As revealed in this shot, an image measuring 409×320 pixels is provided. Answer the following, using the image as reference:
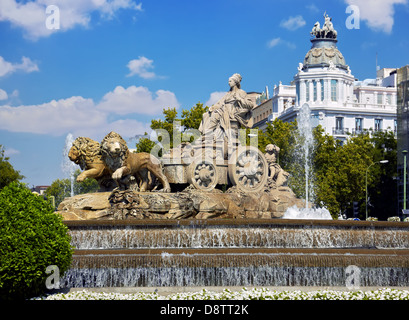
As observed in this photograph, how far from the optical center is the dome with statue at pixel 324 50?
8586 cm

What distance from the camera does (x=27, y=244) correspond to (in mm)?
11391

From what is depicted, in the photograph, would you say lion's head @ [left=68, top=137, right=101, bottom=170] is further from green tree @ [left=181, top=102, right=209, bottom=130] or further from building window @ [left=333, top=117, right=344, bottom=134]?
building window @ [left=333, top=117, right=344, bottom=134]

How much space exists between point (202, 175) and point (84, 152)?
375 centimetres

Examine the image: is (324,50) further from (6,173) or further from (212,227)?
(212,227)

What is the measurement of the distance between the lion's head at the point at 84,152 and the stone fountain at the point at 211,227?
1.2 inches

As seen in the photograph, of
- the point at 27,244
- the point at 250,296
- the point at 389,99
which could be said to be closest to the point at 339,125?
the point at 389,99

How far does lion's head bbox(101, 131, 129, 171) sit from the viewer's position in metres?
18.6

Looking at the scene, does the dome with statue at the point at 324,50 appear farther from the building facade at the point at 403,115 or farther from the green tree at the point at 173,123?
the green tree at the point at 173,123

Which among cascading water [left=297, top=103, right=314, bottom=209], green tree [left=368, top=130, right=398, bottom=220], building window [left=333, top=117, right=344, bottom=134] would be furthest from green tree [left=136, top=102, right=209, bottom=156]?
building window [left=333, top=117, right=344, bottom=134]

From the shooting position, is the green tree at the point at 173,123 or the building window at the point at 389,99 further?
the building window at the point at 389,99

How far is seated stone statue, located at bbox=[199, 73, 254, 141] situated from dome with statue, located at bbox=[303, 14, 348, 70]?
210ft

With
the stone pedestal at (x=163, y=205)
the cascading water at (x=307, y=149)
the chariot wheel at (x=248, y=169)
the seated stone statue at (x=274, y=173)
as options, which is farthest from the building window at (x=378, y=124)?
the stone pedestal at (x=163, y=205)
